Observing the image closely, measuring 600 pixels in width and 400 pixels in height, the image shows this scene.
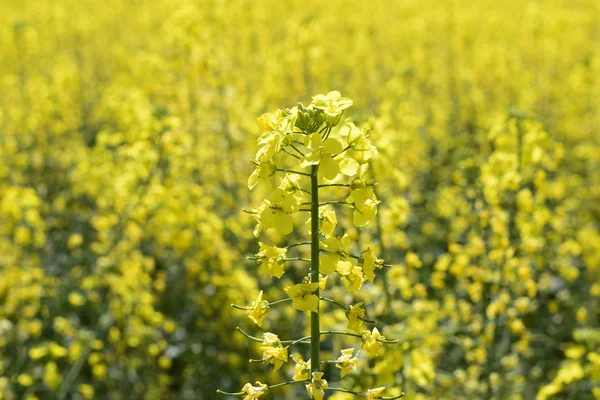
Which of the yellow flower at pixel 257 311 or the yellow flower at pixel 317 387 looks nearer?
the yellow flower at pixel 317 387

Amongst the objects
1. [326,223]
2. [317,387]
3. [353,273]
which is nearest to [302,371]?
[317,387]

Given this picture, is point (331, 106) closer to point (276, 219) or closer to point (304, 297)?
point (276, 219)

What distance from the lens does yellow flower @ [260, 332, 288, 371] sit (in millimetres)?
2045

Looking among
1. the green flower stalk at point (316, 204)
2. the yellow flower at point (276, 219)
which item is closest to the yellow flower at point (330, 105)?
the green flower stalk at point (316, 204)

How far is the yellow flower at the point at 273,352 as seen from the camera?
204 centimetres

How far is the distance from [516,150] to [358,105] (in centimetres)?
492

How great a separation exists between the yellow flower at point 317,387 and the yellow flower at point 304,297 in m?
0.18

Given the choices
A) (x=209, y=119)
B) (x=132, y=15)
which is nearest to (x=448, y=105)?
(x=209, y=119)

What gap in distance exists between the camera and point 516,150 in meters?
3.69

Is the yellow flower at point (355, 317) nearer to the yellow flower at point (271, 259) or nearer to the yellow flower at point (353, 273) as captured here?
the yellow flower at point (353, 273)

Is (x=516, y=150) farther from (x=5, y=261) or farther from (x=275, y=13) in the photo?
(x=275, y=13)

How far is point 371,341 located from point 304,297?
0.81 feet

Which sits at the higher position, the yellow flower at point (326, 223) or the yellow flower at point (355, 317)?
the yellow flower at point (326, 223)

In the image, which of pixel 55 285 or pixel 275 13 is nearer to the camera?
pixel 55 285
